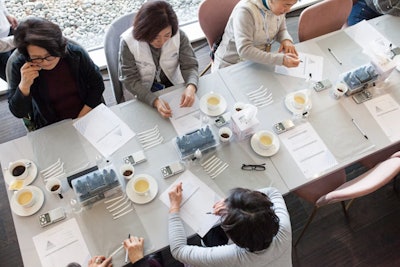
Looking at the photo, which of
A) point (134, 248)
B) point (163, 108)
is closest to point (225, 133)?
point (163, 108)

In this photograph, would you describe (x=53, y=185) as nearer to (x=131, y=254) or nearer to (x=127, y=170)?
(x=127, y=170)

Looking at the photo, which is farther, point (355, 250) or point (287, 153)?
point (355, 250)

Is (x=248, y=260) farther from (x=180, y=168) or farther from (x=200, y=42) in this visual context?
(x=200, y=42)

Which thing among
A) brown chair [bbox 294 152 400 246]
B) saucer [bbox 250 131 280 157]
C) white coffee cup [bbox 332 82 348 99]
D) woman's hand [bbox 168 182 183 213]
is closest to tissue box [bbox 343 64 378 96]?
white coffee cup [bbox 332 82 348 99]

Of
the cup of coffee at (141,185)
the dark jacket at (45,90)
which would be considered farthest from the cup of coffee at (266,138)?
the dark jacket at (45,90)

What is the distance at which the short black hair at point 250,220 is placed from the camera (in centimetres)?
117

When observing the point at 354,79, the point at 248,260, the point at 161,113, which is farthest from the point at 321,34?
the point at 248,260

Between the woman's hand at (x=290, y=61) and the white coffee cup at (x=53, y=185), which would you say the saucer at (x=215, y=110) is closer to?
the woman's hand at (x=290, y=61)

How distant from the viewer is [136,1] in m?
3.09

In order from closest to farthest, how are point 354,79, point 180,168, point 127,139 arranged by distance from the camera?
point 180,168 < point 127,139 < point 354,79

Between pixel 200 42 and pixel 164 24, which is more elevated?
pixel 200 42

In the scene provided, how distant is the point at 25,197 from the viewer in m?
1.49

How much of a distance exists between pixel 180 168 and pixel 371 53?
1.40 m

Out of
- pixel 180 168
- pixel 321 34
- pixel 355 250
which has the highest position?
pixel 321 34
